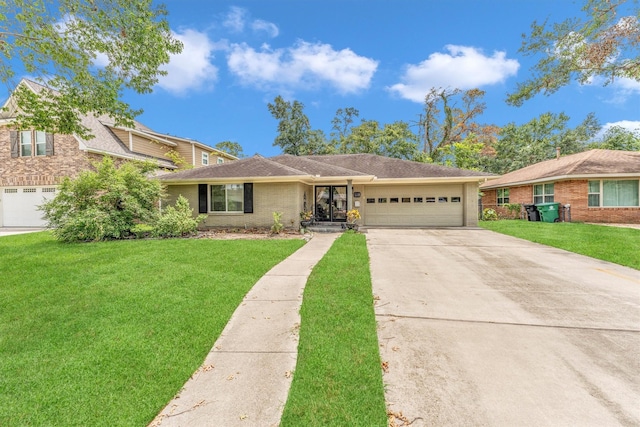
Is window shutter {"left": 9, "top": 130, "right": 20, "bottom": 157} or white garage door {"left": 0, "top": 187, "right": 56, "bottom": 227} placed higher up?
window shutter {"left": 9, "top": 130, "right": 20, "bottom": 157}

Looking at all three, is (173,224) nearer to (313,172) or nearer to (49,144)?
(313,172)

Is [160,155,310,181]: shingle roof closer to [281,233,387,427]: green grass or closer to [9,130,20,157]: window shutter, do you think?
[281,233,387,427]: green grass

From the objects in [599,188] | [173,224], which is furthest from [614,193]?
[173,224]

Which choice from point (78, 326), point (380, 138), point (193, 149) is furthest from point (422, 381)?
point (380, 138)

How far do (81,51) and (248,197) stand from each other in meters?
7.17

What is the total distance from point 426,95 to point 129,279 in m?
30.5

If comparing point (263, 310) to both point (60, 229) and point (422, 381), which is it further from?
point (60, 229)

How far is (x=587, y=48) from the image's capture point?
10.6 metres

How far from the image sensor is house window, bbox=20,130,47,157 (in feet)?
49.9

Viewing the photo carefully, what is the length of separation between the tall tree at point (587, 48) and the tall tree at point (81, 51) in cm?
1300

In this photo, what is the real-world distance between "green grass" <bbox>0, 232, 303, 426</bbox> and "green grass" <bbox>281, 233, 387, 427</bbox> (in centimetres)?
107

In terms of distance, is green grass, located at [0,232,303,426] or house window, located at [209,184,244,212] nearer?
green grass, located at [0,232,303,426]

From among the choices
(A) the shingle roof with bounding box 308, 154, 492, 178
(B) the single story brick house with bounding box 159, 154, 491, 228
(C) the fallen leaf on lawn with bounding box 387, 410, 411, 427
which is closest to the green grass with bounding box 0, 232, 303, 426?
(C) the fallen leaf on lawn with bounding box 387, 410, 411, 427

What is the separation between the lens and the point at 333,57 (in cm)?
2117
